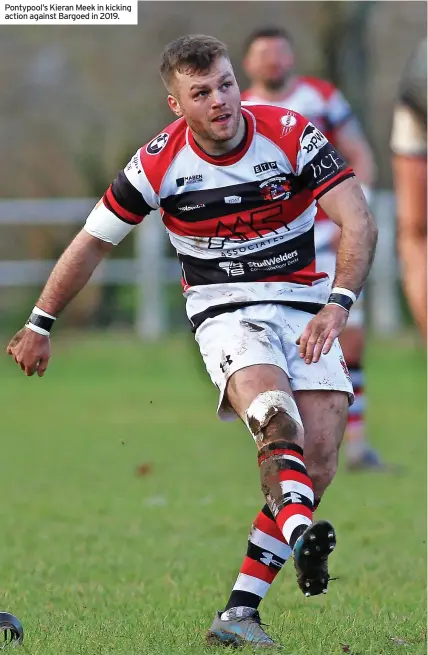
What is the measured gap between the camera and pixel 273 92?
31.8 ft

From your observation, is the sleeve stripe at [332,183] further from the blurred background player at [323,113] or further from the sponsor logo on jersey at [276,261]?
the blurred background player at [323,113]

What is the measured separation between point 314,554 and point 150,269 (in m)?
18.6

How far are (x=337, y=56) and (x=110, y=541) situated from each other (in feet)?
57.7

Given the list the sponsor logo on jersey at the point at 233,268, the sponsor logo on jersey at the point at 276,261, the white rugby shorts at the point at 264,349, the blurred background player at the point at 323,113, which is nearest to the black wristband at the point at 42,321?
the white rugby shorts at the point at 264,349

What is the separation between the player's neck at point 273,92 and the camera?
966cm

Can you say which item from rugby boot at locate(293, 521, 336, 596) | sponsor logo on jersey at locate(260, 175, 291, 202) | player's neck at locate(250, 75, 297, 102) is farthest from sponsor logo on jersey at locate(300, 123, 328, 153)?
player's neck at locate(250, 75, 297, 102)

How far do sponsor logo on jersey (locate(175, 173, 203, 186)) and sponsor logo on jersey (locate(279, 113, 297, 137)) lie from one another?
1.17 ft

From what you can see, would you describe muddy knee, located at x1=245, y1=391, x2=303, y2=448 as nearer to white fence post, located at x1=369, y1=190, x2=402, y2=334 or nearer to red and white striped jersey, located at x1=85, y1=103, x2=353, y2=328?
red and white striped jersey, located at x1=85, y1=103, x2=353, y2=328

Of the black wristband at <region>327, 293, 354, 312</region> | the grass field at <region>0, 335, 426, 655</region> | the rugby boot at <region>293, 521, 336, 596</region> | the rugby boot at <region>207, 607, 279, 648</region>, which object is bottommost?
the grass field at <region>0, 335, 426, 655</region>

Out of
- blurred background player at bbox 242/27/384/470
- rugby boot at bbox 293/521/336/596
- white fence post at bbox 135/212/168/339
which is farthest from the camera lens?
white fence post at bbox 135/212/168/339

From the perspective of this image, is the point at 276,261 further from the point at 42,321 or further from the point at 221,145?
the point at 42,321

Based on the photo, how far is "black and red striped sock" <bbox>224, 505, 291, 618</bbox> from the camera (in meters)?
5.20

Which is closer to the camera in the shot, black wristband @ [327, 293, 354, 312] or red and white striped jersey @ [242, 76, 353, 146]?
black wristband @ [327, 293, 354, 312]

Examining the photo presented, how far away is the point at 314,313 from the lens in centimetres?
535
